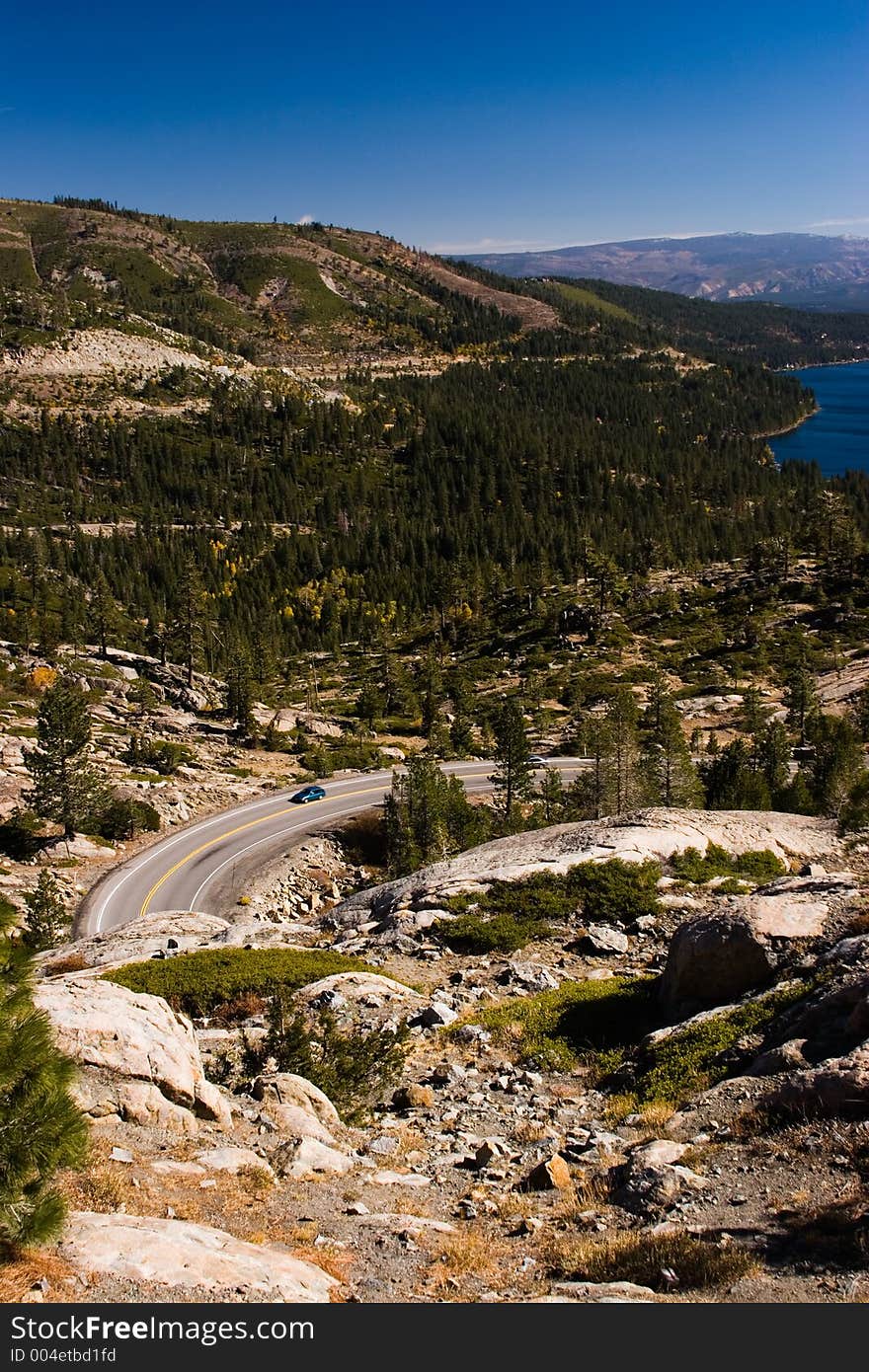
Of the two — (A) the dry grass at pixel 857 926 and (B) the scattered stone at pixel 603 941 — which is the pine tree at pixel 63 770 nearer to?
(B) the scattered stone at pixel 603 941

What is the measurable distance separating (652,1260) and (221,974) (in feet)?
53.3

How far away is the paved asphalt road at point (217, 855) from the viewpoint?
1832 inches

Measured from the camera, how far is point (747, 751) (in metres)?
59.8

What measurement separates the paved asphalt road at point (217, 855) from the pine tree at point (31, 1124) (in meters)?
37.1

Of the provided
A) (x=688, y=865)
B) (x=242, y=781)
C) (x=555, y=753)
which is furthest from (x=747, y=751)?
(x=242, y=781)

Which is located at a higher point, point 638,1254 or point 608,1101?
point 638,1254

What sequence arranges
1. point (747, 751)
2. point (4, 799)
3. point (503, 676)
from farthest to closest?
point (503, 676), point (747, 751), point (4, 799)

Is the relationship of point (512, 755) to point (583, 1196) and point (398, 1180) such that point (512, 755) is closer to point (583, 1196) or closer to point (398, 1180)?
point (398, 1180)

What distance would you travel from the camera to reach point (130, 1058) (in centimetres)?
1493

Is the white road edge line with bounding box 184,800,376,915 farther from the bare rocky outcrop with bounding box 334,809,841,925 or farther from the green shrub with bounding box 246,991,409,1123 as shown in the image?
the green shrub with bounding box 246,991,409,1123

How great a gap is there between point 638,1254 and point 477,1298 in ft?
6.83

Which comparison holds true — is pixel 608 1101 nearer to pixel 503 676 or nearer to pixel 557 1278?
pixel 557 1278

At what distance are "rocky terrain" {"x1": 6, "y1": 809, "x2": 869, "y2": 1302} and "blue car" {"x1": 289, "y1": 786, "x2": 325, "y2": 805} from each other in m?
37.2

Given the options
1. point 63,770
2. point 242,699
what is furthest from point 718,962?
point 242,699
